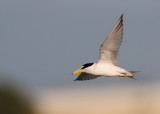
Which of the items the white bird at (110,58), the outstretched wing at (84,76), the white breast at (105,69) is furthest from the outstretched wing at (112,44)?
the outstretched wing at (84,76)

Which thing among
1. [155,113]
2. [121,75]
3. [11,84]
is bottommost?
[121,75]

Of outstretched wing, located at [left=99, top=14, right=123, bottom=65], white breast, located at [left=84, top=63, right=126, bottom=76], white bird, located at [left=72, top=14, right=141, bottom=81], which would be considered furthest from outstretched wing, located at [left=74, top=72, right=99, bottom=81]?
outstretched wing, located at [left=99, top=14, right=123, bottom=65]

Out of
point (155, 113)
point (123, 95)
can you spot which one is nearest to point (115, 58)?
point (155, 113)

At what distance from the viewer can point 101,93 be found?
200 feet

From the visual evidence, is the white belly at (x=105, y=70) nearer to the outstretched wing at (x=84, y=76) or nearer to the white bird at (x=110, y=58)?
the white bird at (x=110, y=58)

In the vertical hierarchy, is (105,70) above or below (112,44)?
below

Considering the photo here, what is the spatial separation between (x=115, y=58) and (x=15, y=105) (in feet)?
22.3

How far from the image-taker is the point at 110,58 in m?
23.6

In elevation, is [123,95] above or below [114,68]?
above

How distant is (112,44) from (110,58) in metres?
0.60

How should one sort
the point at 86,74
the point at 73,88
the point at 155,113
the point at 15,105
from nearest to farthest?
1. the point at 86,74
2. the point at 15,105
3. the point at 155,113
4. the point at 73,88

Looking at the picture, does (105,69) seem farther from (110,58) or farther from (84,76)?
(84,76)

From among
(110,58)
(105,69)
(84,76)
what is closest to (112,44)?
(110,58)

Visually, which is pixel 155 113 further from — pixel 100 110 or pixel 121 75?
pixel 121 75
